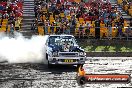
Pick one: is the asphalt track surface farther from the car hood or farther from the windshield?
the windshield

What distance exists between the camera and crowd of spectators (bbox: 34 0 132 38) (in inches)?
1211

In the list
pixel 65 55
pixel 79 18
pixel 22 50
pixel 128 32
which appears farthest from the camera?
pixel 79 18

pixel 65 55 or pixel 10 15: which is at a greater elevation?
pixel 10 15

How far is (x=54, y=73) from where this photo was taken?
19406mm

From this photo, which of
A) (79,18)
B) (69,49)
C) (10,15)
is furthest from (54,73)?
(10,15)

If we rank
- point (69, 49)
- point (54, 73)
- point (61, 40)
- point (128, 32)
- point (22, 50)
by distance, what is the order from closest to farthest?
point (54, 73), point (69, 49), point (61, 40), point (22, 50), point (128, 32)

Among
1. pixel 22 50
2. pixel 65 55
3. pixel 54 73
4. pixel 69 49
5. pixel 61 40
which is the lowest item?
pixel 54 73

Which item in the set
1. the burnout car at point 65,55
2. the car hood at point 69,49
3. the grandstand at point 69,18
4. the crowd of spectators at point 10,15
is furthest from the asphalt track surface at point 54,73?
the crowd of spectators at point 10,15

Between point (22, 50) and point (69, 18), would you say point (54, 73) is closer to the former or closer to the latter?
point (22, 50)

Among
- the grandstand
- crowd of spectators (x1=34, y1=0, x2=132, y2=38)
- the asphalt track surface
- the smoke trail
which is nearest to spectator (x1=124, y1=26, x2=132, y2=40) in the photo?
the grandstand

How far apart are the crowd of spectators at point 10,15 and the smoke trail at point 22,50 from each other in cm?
359

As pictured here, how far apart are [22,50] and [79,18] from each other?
898 cm

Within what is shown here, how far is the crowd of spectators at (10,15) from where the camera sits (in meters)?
30.9

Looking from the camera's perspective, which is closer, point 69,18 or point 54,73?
point 54,73
